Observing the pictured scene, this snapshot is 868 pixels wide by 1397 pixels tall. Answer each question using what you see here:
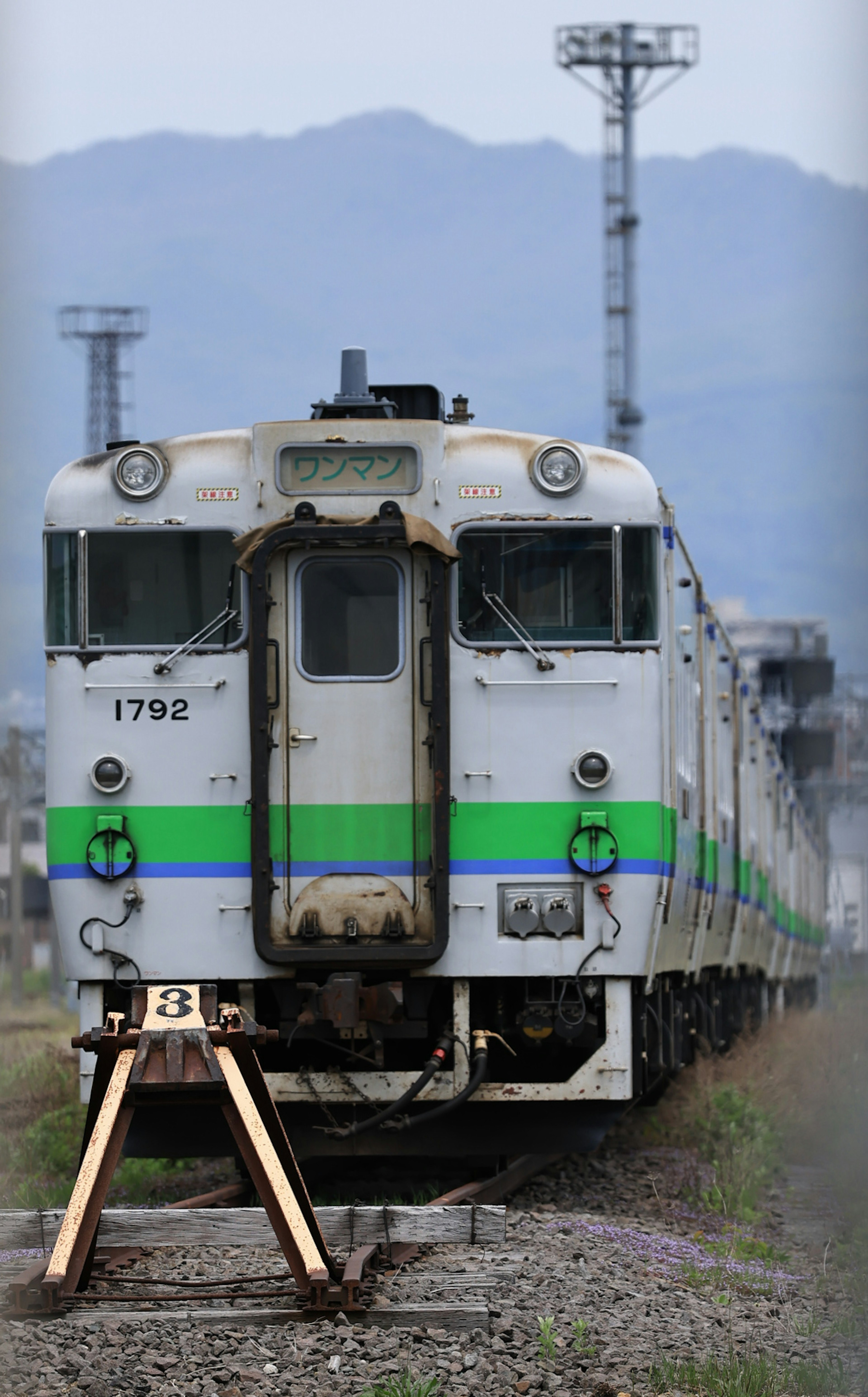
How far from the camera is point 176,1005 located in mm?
5902

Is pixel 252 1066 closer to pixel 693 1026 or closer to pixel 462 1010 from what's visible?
pixel 462 1010

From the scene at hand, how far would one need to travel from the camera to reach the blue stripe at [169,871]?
832 centimetres

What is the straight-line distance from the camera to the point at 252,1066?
Result: 5.87 metres

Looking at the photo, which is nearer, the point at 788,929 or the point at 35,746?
the point at 788,929

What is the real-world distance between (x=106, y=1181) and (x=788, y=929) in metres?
19.8

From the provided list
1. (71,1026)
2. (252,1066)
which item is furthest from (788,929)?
(252,1066)

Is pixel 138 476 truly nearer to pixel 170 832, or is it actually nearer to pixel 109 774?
pixel 109 774

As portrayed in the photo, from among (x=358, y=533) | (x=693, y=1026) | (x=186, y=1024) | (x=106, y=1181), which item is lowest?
(x=693, y=1026)

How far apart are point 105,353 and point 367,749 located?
47.8m

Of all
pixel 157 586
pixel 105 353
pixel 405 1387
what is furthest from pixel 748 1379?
pixel 105 353

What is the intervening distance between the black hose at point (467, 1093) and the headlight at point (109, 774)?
208 centimetres

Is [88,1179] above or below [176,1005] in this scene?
below

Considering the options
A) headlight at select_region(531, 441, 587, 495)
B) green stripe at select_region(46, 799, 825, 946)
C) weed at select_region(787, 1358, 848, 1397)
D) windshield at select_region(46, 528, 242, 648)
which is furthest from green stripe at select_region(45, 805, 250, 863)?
weed at select_region(787, 1358, 848, 1397)

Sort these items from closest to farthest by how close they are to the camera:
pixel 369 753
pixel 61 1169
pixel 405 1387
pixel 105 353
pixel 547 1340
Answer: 1. pixel 405 1387
2. pixel 547 1340
3. pixel 369 753
4. pixel 61 1169
5. pixel 105 353
